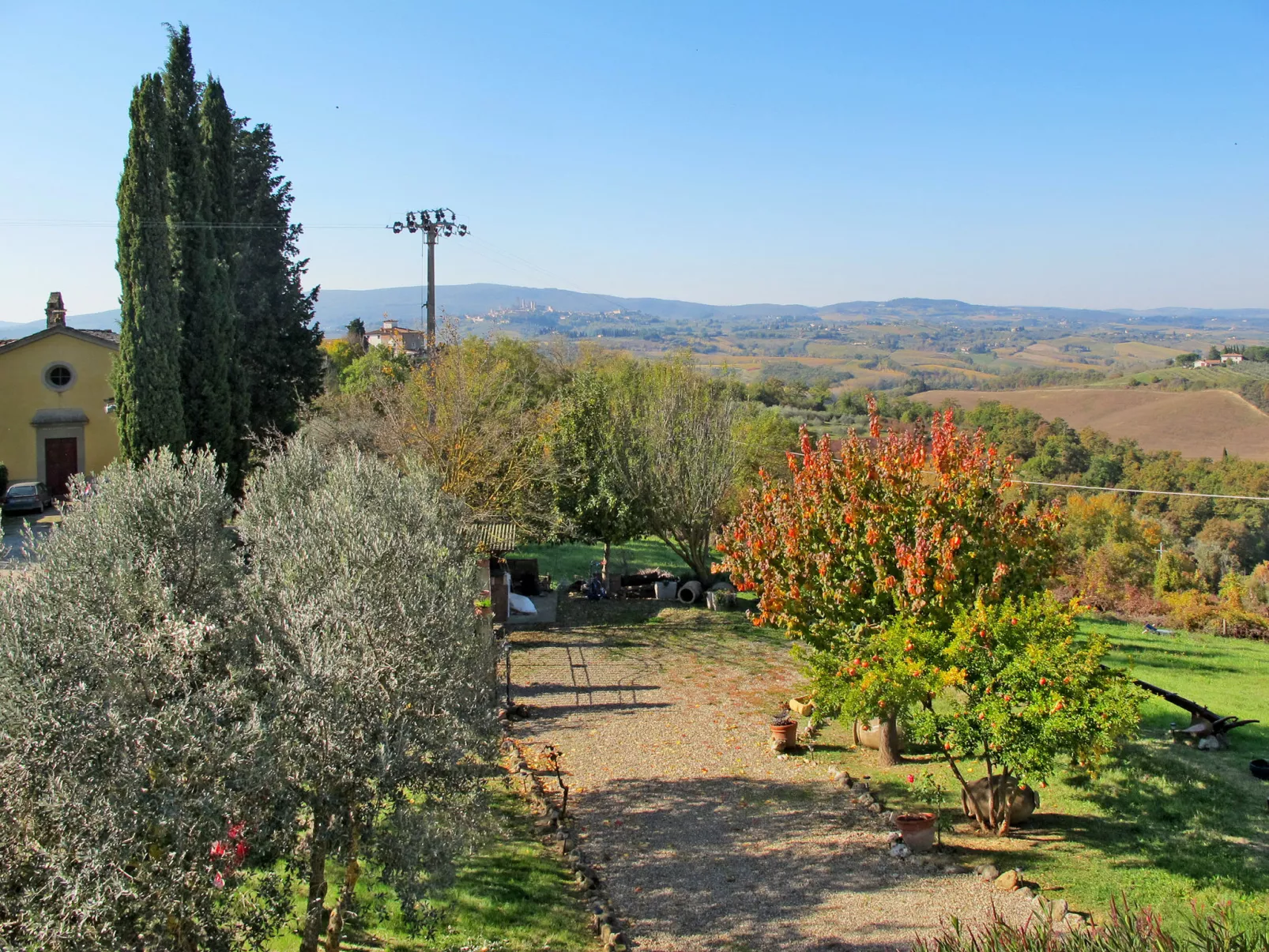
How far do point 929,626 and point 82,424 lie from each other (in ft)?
108

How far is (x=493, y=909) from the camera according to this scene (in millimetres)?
9078

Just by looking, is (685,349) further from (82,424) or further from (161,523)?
(161,523)

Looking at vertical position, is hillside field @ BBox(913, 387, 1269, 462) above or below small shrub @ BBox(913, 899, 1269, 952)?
above

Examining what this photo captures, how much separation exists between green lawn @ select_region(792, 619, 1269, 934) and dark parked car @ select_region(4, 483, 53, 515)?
1092 inches

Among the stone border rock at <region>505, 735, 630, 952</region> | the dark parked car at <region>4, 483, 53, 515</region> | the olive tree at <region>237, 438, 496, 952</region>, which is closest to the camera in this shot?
the olive tree at <region>237, 438, 496, 952</region>

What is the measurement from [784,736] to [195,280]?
63.1ft

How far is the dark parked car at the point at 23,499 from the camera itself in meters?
29.7

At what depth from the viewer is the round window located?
33344 mm

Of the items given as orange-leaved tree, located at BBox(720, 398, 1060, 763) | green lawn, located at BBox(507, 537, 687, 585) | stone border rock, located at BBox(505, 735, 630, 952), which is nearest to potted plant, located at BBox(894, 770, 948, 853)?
orange-leaved tree, located at BBox(720, 398, 1060, 763)

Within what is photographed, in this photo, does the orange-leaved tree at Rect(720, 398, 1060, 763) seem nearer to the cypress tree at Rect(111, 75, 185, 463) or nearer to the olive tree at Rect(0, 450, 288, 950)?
the olive tree at Rect(0, 450, 288, 950)

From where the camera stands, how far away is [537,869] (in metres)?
10.1

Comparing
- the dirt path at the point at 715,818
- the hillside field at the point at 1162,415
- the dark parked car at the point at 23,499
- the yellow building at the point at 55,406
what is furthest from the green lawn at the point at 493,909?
the hillside field at the point at 1162,415

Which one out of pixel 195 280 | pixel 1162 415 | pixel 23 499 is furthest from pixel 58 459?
pixel 1162 415

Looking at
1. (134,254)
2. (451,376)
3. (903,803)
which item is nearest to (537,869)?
(903,803)
